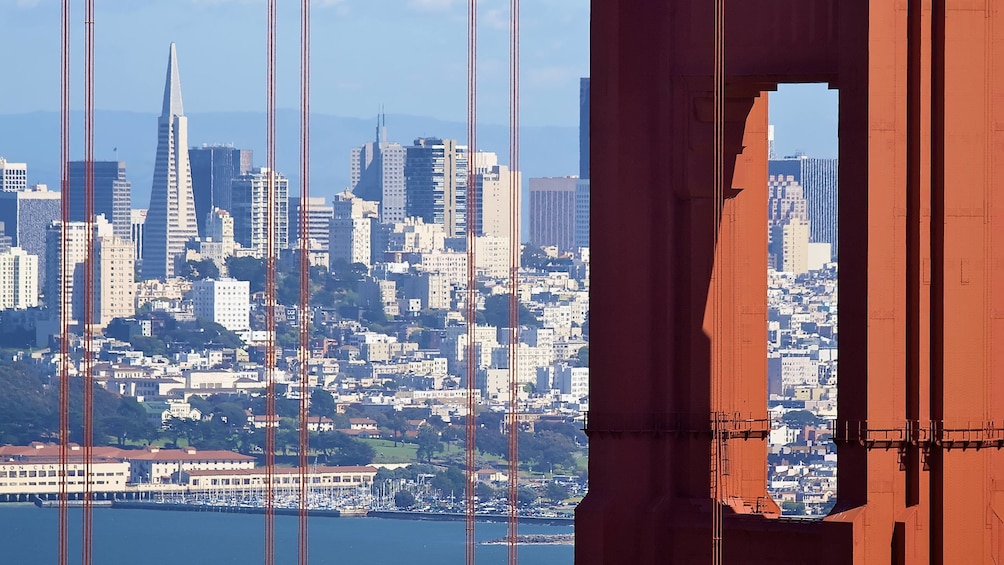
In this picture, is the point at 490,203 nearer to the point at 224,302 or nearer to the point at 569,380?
the point at 224,302

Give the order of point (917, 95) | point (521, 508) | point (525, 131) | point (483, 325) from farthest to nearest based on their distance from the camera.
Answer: point (525, 131)
point (483, 325)
point (521, 508)
point (917, 95)

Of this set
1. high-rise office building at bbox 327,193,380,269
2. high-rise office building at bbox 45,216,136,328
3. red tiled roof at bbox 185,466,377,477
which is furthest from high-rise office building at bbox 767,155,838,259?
high-rise office building at bbox 45,216,136,328

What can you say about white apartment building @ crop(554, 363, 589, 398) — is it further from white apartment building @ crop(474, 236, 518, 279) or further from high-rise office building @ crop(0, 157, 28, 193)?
high-rise office building @ crop(0, 157, 28, 193)

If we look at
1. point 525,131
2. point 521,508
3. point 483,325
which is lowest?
point 521,508

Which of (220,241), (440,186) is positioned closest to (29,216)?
(220,241)

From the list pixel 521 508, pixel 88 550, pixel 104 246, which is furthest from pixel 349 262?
pixel 88 550

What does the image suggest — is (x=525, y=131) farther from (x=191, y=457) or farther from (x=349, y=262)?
(x=191, y=457)
